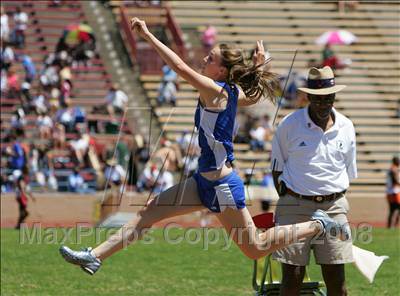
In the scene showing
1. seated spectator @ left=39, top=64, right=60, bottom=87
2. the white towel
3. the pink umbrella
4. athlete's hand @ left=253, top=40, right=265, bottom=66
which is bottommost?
seated spectator @ left=39, top=64, right=60, bottom=87

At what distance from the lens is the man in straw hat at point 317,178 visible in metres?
7.64

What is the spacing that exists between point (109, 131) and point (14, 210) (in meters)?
4.60

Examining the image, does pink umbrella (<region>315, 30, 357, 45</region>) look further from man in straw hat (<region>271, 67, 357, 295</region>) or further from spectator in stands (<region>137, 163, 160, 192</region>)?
man in straw hat (<region>271, 67, 357, 295</region>)

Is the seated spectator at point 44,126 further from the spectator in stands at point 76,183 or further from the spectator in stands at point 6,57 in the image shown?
the spectator in stands at point 6,57

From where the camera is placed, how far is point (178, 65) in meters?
6.89

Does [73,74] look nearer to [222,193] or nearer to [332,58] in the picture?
[332,58]

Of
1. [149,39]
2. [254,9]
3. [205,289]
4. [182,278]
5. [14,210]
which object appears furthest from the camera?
[254,9]

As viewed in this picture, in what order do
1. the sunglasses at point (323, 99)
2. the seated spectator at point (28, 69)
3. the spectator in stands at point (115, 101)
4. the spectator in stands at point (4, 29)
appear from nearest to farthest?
the sunglasses at point (323, 99)
the spectator in stands at point (115, 101)
the seated spectator at point (28, 69)
the spectator in stands at point (4, 29)

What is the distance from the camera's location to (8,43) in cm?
2800

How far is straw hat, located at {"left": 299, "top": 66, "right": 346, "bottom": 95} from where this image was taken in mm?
7645

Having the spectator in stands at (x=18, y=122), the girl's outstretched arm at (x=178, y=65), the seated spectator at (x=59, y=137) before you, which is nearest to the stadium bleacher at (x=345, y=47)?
the seated spectator at (x=59, y=137)

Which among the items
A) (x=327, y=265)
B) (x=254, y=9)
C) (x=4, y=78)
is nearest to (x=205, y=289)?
(x=327, y=265)

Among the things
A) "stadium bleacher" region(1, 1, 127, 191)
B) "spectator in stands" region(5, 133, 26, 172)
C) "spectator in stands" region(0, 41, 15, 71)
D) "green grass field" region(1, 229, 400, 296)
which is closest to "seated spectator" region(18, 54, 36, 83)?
"stadium bleacher" region(1, 1, 127, 191)

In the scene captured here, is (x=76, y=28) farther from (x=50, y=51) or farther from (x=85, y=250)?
(x=85, y=250)
